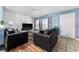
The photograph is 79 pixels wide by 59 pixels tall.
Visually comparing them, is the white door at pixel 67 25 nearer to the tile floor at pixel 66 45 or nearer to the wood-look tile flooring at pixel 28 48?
the tile floor at pixel 66 45

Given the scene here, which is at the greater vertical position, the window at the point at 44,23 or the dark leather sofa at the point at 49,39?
the window at the point at 44,23

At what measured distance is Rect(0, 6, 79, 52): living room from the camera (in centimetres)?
174

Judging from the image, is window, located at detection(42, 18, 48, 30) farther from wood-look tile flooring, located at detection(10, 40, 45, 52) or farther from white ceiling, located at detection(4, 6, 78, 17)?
wood-look tile flooring, located at detection(10, 40, 45, 52)

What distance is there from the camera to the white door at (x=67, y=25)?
5.73ft

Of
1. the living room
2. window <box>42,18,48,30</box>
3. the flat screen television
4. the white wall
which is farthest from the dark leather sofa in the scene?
the white wall

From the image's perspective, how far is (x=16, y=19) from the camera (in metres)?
1.81

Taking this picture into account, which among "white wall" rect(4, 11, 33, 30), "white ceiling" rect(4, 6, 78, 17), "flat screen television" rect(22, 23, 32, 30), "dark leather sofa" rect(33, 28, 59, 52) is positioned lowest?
"dark leather sofa" rect(33, 28, 59, 52)

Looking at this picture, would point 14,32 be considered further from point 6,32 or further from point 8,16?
point 8,16

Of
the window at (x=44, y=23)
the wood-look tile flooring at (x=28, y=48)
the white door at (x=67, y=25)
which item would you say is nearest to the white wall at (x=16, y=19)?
the window at (x=44, y=23)

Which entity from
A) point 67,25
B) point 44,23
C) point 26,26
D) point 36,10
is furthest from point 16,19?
point 67,25

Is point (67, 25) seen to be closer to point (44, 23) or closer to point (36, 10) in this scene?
point (44, 23)

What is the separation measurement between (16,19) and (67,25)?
41.0 inches

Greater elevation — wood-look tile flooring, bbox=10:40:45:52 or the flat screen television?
the flat screen television
